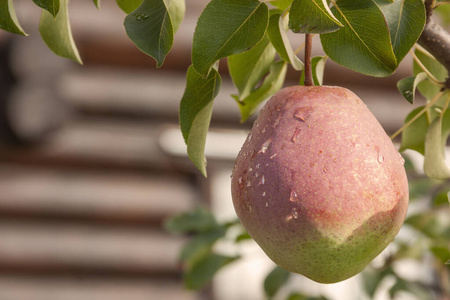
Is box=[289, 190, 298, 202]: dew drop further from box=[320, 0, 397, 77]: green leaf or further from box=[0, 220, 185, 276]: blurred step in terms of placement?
box=[0, 220, 185, 276]: blurred step

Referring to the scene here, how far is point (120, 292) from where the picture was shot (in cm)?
262

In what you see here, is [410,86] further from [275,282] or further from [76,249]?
[76,249]

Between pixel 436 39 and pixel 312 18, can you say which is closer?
pixel 312 18

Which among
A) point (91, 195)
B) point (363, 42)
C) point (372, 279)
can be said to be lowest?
point (91, 195)

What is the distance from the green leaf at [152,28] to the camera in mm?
628

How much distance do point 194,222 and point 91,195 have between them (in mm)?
1135

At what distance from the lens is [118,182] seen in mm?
2621

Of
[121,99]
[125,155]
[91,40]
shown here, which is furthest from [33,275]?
[91,40]

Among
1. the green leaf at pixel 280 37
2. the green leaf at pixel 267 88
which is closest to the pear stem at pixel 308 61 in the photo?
the green leaf at pixel 280 37

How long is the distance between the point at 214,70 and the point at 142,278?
208 cm

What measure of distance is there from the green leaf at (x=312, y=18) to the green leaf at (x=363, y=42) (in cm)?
5

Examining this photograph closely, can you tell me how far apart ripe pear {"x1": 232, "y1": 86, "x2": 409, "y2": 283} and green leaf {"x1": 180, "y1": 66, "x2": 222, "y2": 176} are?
0.05 meters

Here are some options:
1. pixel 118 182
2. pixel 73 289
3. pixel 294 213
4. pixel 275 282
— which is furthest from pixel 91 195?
pixel 294 213

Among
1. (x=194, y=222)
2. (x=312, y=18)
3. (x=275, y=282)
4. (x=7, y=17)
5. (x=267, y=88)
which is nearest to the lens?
(x=312, y=18)
